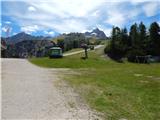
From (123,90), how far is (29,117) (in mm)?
7840

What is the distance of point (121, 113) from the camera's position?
10508 millimetres

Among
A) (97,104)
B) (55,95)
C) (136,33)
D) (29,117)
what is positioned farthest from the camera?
(136,33)

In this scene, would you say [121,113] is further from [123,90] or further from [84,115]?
[123,90]

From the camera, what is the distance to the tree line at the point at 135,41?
282 feet

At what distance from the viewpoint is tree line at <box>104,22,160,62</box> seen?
8594 centimetres

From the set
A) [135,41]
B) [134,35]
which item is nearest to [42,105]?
[135,41]

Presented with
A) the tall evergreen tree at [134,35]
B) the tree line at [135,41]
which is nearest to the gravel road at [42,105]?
the tree line at [135,41]

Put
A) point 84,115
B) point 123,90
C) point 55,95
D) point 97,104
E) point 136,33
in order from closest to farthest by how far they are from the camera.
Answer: point 84,115
point 97,104
point 55,95
point 123,90
point 136,33

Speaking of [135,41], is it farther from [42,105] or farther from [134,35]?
[42,105]

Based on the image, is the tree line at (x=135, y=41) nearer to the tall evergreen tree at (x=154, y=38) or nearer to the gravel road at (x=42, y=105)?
the tall evergreen tree at (x=154, y=38)

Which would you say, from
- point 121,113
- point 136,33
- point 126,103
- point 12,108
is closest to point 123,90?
point 126,103

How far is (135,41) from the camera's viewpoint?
88.6 meters

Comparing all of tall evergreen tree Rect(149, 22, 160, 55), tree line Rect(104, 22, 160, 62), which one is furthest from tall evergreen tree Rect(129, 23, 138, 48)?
tall evergreen tree Rect(149, 22, 160, 55)

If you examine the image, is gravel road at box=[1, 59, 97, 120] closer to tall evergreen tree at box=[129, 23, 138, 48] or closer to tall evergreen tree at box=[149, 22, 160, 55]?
tall evergreen tree at box=[129, 23, 138, 48]
